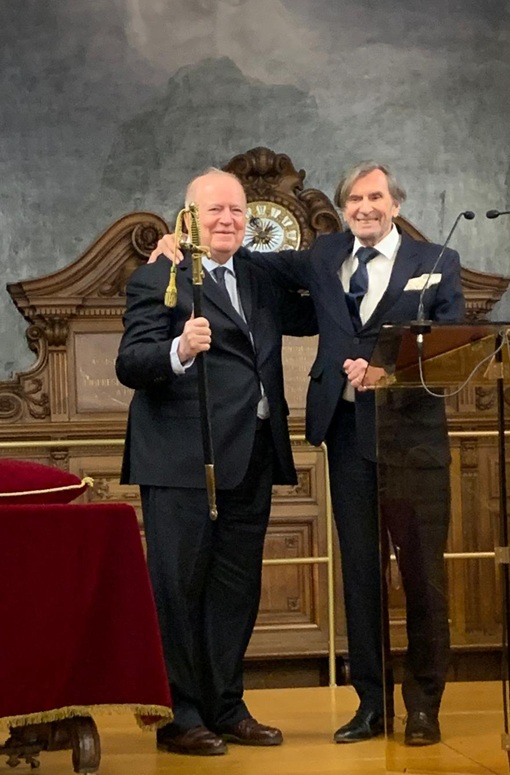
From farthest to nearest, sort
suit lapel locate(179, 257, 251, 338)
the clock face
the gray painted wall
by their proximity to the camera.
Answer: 1. the gray painted wall
2. the clock face
3. suit lapel locate(179, 257, 251, 338)

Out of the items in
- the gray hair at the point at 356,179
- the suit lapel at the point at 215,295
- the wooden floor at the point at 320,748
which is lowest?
the wooden floor at the point at 320,748

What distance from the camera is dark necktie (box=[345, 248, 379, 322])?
11.1ft

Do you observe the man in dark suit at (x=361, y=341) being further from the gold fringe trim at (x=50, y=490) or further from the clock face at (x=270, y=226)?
the clock face at (x=270, y=226)

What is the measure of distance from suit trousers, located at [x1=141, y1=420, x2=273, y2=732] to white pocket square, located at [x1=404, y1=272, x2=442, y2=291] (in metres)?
0.52

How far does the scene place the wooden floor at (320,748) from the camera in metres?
2.58

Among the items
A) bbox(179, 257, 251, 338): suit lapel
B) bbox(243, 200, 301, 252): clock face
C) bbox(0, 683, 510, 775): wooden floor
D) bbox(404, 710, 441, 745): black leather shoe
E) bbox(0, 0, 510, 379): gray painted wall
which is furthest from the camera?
bbox(0, 0, 510, 379): gray painted wall

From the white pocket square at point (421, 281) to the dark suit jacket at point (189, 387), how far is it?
390 mm

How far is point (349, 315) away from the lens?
3.38 meters

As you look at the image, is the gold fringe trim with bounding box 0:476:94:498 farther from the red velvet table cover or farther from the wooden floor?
the wooden floor

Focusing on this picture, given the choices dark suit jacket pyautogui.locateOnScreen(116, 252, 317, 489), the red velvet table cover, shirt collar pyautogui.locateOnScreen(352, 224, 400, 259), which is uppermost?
shirt collar pyautogui.locateOnScreen(352, 224, 400, 259)

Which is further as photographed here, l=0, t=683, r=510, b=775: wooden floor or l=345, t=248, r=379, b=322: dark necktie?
l=345, t=248, r=379, b=322: dark necktie

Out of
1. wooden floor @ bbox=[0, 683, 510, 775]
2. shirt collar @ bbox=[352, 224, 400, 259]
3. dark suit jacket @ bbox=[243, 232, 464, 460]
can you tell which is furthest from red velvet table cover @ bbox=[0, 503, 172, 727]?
shirt collar @ bbox=[352, 224, 400, 259]

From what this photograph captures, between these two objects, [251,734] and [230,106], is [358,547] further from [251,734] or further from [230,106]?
[230,106]

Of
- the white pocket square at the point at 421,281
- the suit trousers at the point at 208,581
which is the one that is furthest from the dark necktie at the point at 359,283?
the suit trousers at the point at 208,581
